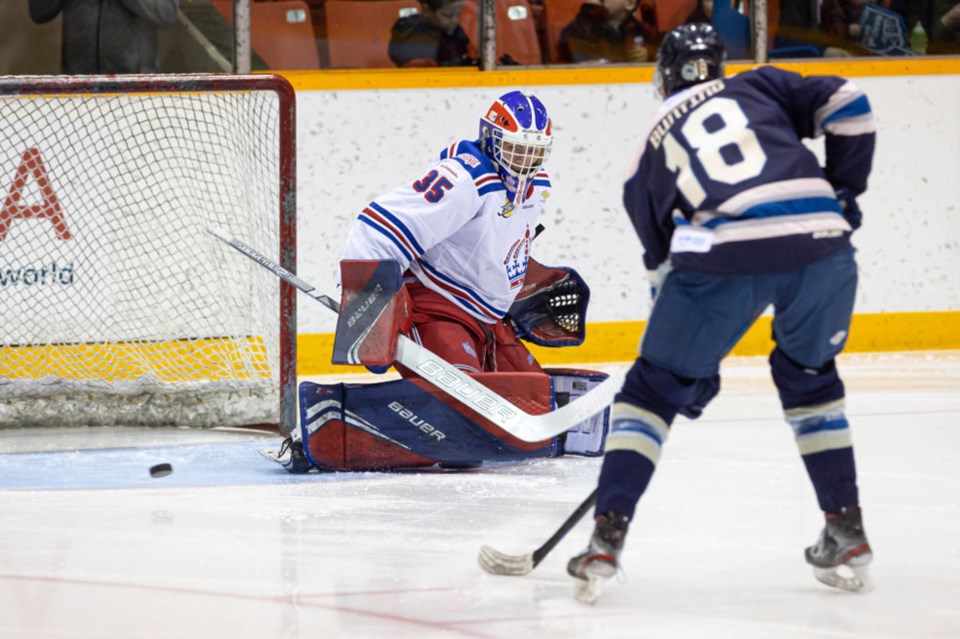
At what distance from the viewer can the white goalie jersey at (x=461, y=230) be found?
3383 mm

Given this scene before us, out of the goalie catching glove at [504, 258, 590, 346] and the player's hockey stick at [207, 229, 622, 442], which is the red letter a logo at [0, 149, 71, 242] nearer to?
the goalie catching glove at [504, 258, 590, 346]

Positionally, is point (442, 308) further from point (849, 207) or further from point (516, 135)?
point (849, 207)

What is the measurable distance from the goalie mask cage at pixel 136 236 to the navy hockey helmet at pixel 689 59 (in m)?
2.27

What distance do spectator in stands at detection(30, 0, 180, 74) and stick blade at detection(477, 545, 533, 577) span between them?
3.19 m

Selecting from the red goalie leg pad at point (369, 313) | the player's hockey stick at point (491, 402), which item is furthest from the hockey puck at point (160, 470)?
the player's hockey stick at point (491, 402)

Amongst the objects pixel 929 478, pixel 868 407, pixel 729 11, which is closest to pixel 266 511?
pixel 929 478

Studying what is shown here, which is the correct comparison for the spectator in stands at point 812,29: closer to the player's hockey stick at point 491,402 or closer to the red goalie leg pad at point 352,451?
the player's hockey stick at point 491,402

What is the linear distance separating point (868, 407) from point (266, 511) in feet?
6.94

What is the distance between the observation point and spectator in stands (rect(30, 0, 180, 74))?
16.6ft

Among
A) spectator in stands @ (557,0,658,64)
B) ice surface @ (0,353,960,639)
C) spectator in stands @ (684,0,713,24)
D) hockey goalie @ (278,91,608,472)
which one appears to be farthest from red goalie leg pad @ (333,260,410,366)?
spectator in stands @ (684,0,713,24)

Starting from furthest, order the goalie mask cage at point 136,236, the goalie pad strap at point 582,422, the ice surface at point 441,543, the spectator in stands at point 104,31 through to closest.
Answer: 1. the spectator in stands at point 104,31
2. the goalie mask cage at point 136,236
3. the goalie pad strap at point 582,422
4. the ice surface at point 441,543

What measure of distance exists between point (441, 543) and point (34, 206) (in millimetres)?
2568

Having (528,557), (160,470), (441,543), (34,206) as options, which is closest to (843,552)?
(528,557)

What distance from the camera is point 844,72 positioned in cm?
544
